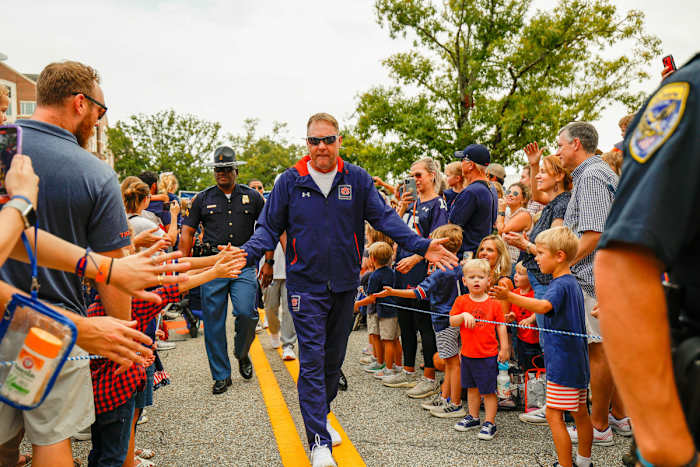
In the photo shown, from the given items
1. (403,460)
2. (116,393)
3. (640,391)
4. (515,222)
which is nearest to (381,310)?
(515,222)

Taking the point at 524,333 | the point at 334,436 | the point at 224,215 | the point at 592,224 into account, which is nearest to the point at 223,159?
the point at 224,215

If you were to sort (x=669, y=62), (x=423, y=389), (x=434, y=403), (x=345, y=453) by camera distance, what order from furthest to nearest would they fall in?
(x=423, y=389) < (x=434, y=403) < (x=345, y=453) < (x=669, y=62)

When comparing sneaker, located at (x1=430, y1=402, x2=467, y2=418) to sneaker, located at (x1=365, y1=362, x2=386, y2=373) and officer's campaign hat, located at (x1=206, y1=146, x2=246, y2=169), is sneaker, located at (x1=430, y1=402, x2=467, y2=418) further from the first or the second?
officer's campaign hat, located at (x1=206, y1=146, x2=246, y2=169)

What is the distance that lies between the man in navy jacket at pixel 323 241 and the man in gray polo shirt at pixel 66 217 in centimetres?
165

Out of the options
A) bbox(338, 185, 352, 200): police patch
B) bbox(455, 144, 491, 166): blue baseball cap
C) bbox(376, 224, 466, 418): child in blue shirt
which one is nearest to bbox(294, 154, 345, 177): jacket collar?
bbox(338, 185, 352, 200): police patch

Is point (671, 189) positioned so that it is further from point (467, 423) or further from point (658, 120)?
point (467, 423)

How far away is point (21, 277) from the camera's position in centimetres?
241

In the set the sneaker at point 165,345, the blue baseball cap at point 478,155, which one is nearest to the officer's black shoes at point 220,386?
the sneaker at point 165,345

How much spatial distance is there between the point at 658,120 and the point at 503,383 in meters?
4.15

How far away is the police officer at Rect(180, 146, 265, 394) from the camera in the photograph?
5969 mm

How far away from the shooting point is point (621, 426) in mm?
4230

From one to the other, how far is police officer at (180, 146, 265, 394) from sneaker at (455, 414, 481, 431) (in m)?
2.63

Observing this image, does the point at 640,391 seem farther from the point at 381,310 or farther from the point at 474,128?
the point at 474,128

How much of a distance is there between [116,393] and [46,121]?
56.8 inches
